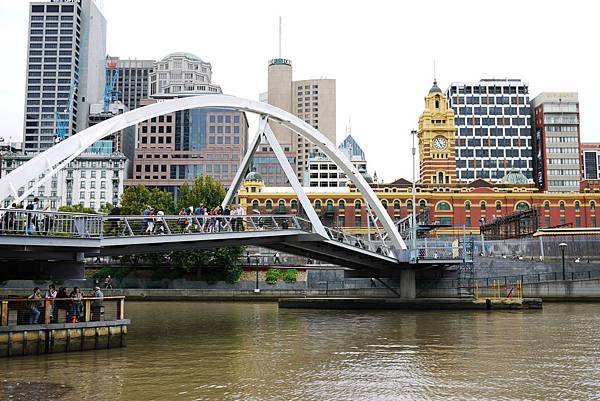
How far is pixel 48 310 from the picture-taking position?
27.8 meters

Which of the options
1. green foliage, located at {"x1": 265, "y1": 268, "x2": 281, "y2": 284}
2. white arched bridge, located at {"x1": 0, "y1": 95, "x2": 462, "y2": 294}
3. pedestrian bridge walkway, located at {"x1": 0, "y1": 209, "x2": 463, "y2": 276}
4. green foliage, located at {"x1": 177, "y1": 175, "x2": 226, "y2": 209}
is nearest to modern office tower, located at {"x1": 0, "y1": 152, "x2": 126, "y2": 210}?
green foliage, located at {"x1": 177, "y1": 175, "x2": 226, "y2": 209}

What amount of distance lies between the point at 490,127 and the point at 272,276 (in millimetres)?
106676

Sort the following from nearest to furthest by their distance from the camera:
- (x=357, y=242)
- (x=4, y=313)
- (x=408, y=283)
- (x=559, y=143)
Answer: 1. (x=4, y=313)
2. (x=357, y=242)
3. (x=408, y=283)
4. (x=559, y=143)

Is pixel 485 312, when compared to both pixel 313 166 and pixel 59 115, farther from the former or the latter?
pixel 59 115

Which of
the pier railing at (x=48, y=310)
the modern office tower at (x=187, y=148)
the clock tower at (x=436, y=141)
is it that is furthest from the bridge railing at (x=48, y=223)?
the modern office tower at (x=187, y=148)

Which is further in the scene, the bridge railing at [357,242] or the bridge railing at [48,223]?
the bridge railing at [357,242]

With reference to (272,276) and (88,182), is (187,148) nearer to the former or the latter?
(88,182)

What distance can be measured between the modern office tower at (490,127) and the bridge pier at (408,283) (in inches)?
4490

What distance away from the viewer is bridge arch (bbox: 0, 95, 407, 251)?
2880cm

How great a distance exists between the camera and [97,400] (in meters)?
19.0

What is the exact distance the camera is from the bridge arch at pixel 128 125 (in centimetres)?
2880

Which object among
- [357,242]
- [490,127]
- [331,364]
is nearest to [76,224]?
[331,364]

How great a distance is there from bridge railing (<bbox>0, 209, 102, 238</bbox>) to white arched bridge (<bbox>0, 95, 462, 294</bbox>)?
0.13ft

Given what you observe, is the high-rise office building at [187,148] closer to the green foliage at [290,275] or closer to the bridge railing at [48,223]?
the green foliage at [290,275]
